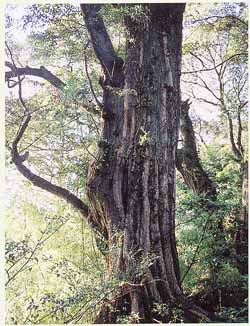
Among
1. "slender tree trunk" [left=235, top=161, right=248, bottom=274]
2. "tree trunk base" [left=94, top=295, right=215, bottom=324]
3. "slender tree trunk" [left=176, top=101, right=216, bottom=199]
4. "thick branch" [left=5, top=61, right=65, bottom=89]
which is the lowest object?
"tree trunk base" [left=94, top=295, right=215, bottom=324]

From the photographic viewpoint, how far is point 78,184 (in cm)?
225

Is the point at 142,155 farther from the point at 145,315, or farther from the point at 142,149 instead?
the point at 145,315

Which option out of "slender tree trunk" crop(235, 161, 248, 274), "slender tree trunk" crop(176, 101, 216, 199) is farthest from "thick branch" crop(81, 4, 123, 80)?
"slender tree trunk" crop(235, 161, 248, 274)

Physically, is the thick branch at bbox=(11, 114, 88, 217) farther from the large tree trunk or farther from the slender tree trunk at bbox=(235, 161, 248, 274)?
the slender tree trunk at bbox=(235, 161, 248, 274)

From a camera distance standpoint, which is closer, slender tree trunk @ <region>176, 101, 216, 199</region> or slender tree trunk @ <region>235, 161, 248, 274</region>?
slender tree trunk @ <region>235, 161, 248, 274</region>

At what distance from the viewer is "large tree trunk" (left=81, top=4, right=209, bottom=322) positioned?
1996 millimetres

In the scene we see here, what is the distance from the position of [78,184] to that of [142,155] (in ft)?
1.34

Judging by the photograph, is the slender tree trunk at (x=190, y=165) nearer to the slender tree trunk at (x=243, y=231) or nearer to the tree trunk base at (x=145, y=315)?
the slender tree trunk at (x=243, y=231)

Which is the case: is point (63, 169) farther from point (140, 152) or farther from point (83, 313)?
point (83, 313)

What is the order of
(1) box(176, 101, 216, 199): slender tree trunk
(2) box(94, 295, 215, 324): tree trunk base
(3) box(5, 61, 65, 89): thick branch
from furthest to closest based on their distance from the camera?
1. (1) box(176, 101, 216, 199): slender tree trunk
2. (3) box(5, 61, 65, 89): thick branch
3. (2) box(94, 295, 215, 324): tree trunk base

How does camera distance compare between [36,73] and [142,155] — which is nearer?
[142,155]

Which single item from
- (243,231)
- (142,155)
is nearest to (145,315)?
(142,155)

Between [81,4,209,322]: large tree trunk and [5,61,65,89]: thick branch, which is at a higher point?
[5,61,65,89]: thick branch

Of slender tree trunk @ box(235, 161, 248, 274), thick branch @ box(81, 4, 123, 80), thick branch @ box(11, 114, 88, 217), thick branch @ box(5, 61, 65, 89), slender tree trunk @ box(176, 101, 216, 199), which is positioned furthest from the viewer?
slender tree trunk @ box(176, 101, 216, 199)
